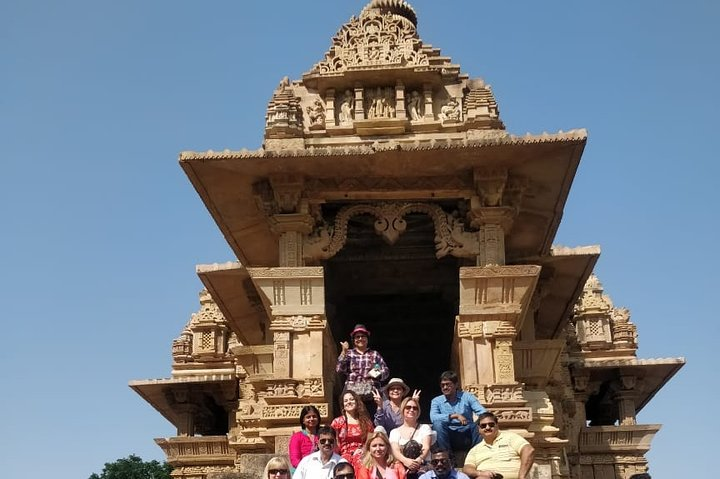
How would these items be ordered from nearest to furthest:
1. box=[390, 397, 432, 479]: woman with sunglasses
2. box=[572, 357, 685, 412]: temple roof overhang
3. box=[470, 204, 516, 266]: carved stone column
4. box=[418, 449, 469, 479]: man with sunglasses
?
1. box=[418, 449, 469, 479]: man with sunglasses
2. box=[390, 397, 432, 479]: woman with sunglasses
3. box=[470, 204, 516, 266]: carved stone column
4. box=[572, 357, 685, 412]: temple roof overhang

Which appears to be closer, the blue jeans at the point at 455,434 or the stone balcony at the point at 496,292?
the blue jeans at the point at 455,434

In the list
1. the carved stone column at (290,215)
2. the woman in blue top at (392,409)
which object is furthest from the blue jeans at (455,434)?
the carved stone column at (290,215)

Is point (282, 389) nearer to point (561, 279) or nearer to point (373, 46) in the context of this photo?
point (373, 46)

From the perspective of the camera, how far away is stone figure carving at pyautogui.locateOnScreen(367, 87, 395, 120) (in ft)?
47.1

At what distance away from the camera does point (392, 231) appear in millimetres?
13242

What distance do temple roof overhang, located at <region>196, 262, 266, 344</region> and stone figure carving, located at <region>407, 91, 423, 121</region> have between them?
367 cm

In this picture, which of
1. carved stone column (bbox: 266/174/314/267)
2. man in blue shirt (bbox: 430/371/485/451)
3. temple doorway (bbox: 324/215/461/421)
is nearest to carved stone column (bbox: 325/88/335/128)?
temple doorway (bbox: 324/215/461/421)

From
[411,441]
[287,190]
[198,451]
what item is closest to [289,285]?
[287,190]

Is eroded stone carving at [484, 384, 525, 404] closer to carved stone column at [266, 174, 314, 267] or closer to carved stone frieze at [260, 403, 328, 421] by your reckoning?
carved stone frieze at [260, 403, 328, 421]

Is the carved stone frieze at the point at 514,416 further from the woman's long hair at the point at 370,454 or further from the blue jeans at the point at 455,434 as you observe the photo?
the woman's long hair at the point at 370,454

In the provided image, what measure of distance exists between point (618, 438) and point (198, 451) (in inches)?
367

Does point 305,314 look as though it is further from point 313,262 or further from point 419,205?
point 419,205

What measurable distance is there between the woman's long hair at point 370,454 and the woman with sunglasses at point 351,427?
18.8 inches

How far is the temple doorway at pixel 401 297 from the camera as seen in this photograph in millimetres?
16531
